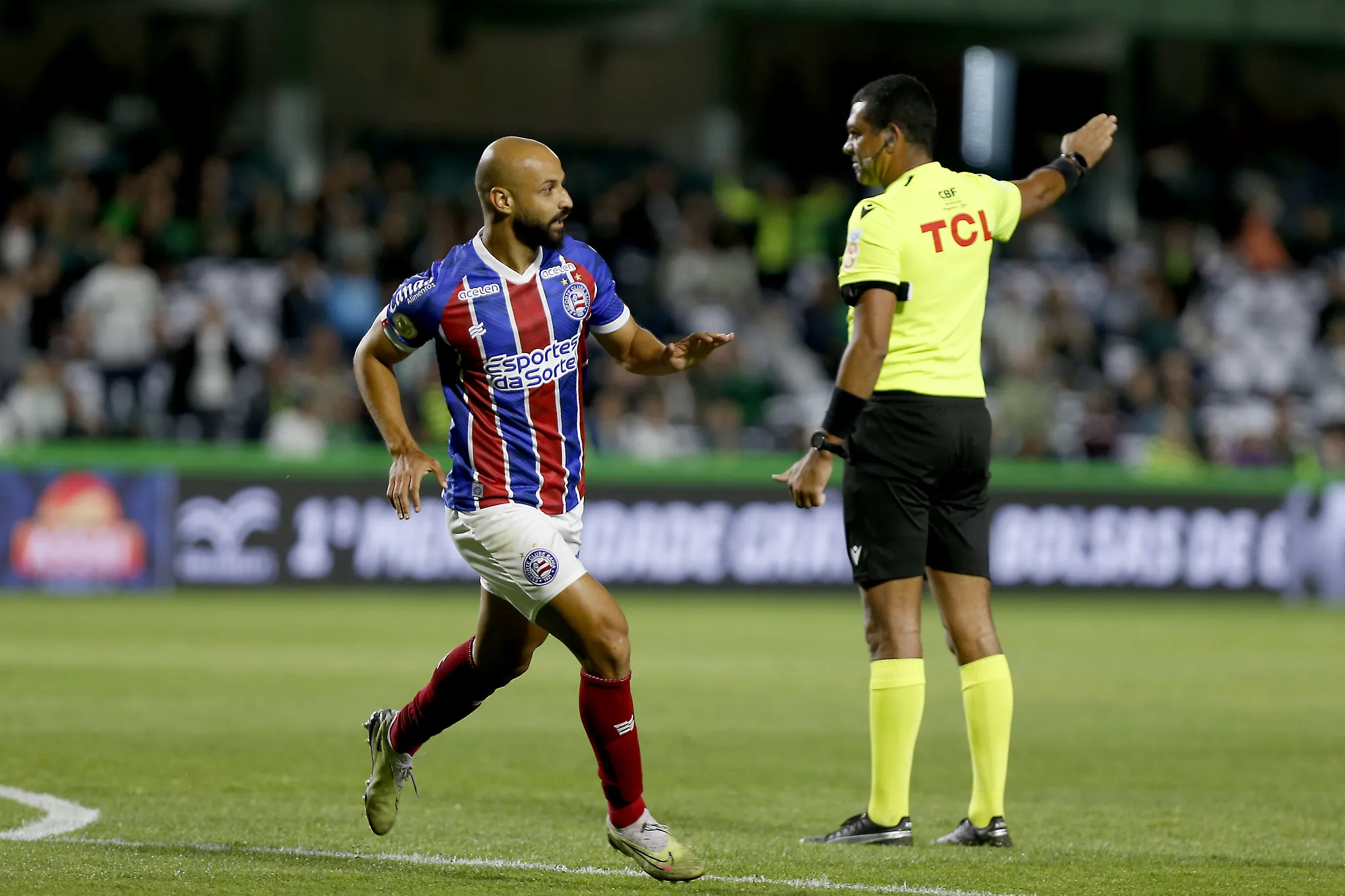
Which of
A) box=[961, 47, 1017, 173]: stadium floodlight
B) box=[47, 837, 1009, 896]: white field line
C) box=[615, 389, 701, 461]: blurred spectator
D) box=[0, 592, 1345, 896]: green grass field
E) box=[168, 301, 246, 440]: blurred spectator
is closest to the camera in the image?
box=[47, 837, 1009, 896]: white field line

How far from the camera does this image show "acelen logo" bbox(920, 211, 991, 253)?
6.32 meters

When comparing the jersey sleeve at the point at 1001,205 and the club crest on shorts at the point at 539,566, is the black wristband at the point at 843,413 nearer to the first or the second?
the jersey sleeve at the point at 1001,205

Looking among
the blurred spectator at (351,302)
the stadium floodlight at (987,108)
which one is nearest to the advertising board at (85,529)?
the blurred spectator at (351,302)

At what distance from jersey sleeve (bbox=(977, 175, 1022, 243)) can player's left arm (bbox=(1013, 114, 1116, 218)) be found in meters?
0.05

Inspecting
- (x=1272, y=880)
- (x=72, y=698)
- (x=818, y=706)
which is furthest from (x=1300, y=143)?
(x=1272, y=880)

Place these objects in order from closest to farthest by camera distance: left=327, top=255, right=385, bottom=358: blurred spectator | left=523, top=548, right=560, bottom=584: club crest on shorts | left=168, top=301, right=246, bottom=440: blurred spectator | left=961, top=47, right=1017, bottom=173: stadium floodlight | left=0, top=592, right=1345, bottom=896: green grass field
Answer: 1. left=523, top=548, right=560, bottom=584: club crest on shorts
2. left=0, top=592, right=1345, bottom=896: green grass field
3. left=168, top=301, right=246, bottom=440: blurred spectator
4. left=327, top=255, right=385, bottom=358: blurred spectator
5. left=961, top=47, right=1017, bottom=173: stadium floodlight

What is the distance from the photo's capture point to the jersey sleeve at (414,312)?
5.79 m

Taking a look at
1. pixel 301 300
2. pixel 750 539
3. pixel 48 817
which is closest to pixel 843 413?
pixel 48 817

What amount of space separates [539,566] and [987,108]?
26.6 meters

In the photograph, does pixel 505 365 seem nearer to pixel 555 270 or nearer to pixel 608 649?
pixel 555 270

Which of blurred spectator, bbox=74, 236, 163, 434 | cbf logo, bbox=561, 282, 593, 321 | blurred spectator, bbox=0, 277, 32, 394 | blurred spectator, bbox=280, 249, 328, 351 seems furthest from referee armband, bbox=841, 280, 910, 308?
blurred spectator, bbox=280, 249, 328, 351

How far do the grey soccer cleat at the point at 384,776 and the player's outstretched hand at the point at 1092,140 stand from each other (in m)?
3.21

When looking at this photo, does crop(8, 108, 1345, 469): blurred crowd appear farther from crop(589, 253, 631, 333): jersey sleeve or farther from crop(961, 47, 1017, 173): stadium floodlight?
crop(589, 253, 631, 333): jersey sleeve

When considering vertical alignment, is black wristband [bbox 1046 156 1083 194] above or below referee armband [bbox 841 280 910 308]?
above
